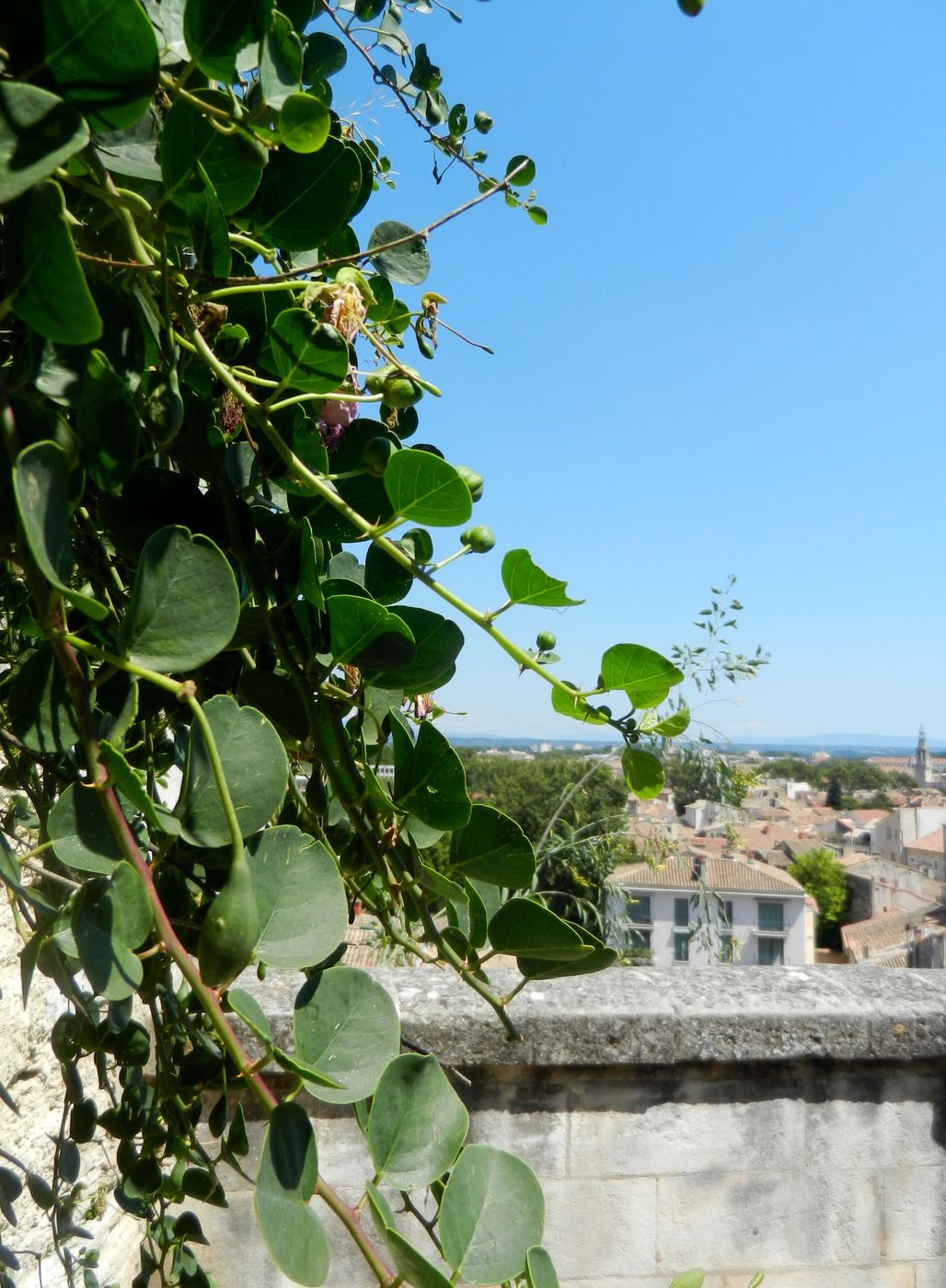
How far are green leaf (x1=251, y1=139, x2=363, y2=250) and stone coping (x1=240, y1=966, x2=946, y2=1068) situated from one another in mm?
1093

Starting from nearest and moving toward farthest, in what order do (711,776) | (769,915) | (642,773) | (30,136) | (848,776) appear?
1. (30,136)
2. (642,773)
3. (711,776)
4. (769,915)
5. (848,776)

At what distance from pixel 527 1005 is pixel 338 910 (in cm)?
114

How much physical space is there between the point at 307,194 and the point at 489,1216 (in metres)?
0.35

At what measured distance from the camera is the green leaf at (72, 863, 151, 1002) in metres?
0.26

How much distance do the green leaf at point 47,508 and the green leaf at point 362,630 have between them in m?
0.12

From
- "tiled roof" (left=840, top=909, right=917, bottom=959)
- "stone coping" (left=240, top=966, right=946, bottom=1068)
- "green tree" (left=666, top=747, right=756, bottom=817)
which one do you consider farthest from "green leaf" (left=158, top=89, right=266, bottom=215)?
"tiled roof" (left=840, top=909, right=917, bottom=959)

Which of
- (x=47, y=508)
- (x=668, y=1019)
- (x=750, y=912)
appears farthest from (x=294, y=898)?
(x=750, y=912)

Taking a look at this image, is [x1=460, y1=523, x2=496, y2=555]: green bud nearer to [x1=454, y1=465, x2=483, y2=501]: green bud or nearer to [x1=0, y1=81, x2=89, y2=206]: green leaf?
[x1=454, y1=465, x2=483, y2=501]: green bud

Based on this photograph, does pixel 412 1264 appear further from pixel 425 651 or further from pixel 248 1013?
pixel 425 651

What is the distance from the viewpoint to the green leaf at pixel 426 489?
1.02 feet

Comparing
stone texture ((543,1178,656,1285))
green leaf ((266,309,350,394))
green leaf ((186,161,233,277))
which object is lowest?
stone texture ((543,1178,656,1285))

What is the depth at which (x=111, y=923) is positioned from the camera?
266mm

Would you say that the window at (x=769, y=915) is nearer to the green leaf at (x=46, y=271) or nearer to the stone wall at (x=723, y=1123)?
the stone wall at (x=723, y=1123)

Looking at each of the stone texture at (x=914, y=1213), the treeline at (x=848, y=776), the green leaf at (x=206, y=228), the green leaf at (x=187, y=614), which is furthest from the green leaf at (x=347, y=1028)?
the treeline at (x=848, y=776)
